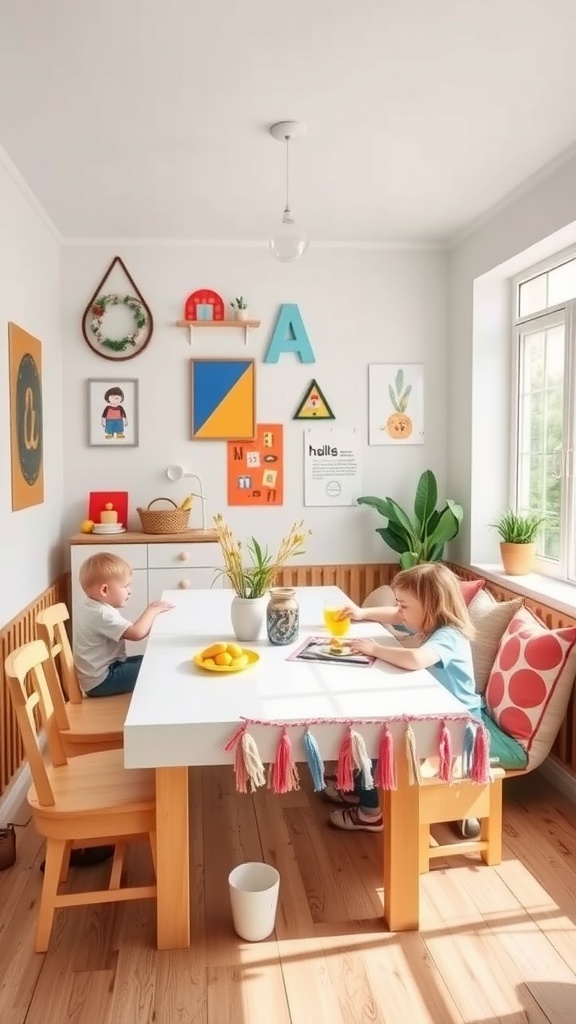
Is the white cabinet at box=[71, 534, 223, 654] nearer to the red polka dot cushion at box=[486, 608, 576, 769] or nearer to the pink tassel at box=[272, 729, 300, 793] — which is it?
the red polka dot cushion at box=[486, 608, 576, 769]

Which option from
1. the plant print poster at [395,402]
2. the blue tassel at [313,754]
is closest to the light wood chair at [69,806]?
the blue tassel at [313,754]

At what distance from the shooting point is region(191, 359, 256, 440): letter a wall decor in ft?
14.8

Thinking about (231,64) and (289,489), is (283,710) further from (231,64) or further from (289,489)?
(289,489)

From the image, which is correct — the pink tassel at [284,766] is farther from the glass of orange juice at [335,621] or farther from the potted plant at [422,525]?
the potted plant at [422,525]

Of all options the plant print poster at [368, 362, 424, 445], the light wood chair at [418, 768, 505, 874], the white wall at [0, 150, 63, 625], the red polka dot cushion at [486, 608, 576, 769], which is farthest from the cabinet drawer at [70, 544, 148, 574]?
the light wood chair at [418, 768, 505, 874]

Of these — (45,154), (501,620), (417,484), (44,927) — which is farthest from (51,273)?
(44,927)

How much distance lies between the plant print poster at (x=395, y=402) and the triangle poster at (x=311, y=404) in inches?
11.4

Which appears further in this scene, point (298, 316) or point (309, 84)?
point (298, 316)

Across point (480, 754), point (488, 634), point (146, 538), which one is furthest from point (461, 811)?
point (146, 538)

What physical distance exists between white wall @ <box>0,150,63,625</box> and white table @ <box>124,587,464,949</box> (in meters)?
1.12

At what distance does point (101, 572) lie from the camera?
2.92 metres

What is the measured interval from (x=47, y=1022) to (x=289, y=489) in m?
3.11

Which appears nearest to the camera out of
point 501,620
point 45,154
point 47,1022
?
point 47,1022

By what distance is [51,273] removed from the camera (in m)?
4.22
